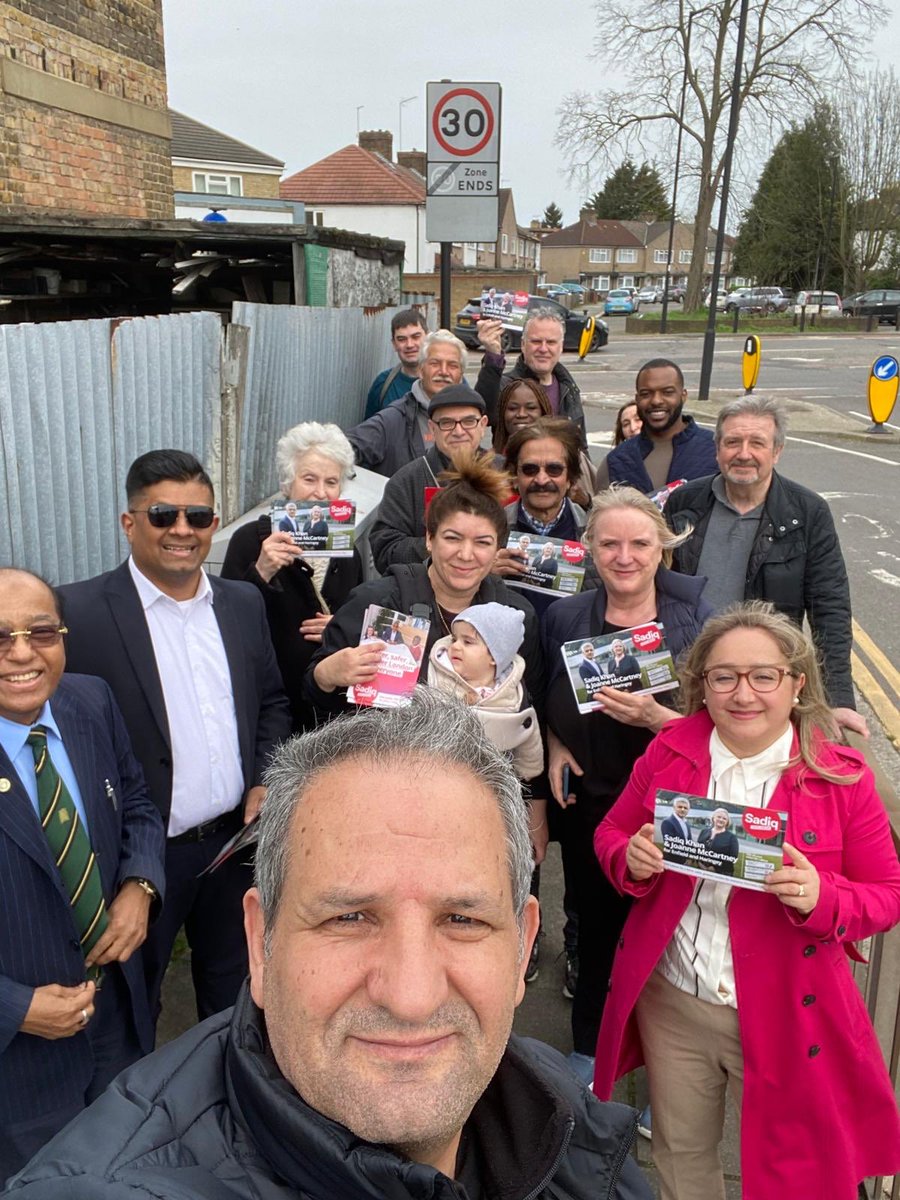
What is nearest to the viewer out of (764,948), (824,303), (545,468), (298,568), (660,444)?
(764,948)

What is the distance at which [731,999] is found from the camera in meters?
2.43

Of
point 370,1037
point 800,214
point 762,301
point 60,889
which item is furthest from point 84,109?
point 800,214

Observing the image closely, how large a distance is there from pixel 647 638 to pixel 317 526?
4.52 feet

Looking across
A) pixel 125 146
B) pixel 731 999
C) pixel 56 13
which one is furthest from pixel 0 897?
pixel 125 146

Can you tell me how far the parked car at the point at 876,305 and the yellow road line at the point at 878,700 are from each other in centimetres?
3938

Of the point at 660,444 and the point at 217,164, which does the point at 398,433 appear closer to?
the point at 660,444

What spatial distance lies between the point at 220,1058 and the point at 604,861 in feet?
4.96

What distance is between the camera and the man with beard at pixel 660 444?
4.92 m

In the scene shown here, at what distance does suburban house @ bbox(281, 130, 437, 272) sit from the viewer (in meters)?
47.2

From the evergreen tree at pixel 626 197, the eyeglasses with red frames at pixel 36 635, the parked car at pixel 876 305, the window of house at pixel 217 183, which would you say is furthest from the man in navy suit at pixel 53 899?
the evergreen tree at pixel 626 197

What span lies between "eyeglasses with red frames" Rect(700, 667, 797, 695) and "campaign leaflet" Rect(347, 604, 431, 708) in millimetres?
904

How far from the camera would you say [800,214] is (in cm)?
5156

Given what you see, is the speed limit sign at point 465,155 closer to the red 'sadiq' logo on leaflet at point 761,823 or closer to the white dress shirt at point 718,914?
the white dress shirt at point 718,914

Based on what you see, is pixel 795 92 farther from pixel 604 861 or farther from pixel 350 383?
pixel 604 861
